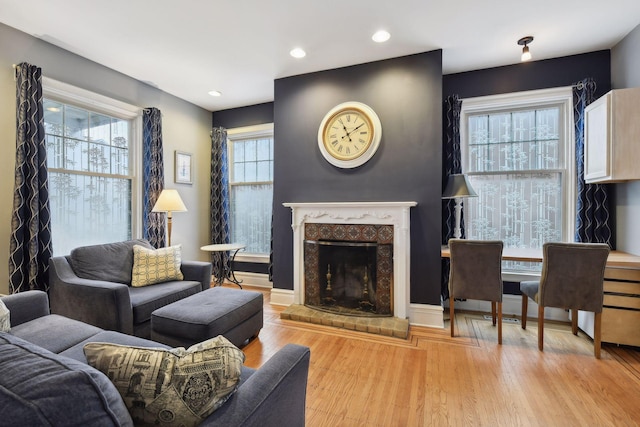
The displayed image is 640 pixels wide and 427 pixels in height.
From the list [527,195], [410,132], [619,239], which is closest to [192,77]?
[410,132]

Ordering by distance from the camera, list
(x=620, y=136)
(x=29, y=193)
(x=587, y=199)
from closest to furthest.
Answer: (x=620, y=136) → (x=29, y=193) → (x=587, y=199)

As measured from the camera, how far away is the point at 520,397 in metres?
1.88

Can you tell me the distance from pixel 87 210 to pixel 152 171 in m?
0.84

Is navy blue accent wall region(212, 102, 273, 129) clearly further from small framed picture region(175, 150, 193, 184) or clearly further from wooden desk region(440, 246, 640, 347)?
wooden desk region(440, 246, 640, 347)

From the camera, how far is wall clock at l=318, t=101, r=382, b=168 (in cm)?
317

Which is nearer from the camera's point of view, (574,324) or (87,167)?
(574,324)

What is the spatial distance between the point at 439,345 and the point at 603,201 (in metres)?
2.20

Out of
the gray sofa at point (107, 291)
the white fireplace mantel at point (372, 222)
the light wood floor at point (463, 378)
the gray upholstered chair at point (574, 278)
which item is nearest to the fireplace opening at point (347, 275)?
the white fireplace mantel at point (372, 222)

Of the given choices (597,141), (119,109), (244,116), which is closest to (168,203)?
(119,109)

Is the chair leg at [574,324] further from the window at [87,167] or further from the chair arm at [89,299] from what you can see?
the window at [87,167]

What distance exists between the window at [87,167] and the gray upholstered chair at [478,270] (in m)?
3.78

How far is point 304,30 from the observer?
263 cm

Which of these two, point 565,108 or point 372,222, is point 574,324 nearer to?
point 372,222

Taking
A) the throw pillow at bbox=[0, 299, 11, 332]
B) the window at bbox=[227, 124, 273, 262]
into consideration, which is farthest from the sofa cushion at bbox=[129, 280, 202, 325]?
the window at bbox=[227, 124, 273, 262]
